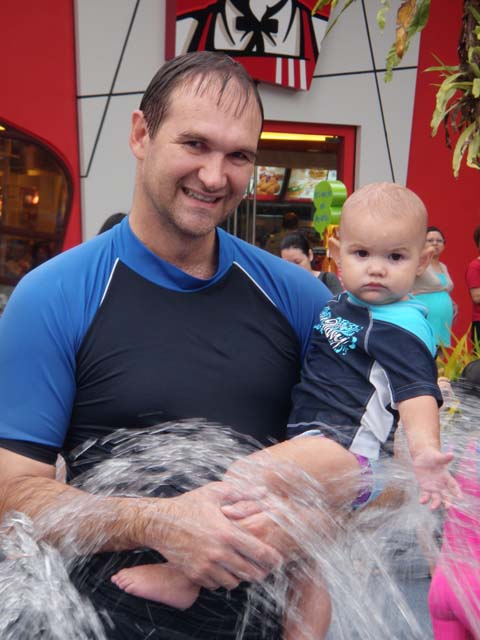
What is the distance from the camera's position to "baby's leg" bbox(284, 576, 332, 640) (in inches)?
57.1

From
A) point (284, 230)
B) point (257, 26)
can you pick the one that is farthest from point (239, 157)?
point (284, 230)

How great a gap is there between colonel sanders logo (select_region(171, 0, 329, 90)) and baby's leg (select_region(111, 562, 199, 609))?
7182mm

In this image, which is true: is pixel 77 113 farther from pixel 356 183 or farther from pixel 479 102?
pixel 479 102

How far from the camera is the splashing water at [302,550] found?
1.38 m

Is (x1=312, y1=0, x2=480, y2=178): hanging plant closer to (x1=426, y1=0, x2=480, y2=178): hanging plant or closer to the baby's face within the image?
(x1=426, y1=0, x2=480, y2=178): hanging plant

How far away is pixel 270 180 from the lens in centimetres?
A: 910

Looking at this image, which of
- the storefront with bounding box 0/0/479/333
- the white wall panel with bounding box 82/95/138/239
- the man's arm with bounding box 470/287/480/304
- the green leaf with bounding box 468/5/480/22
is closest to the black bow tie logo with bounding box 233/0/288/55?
the storefront with bounding box 0/0/479/333

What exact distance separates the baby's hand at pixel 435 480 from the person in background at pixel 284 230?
24.5 feet

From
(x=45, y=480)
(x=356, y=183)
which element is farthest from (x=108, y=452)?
(x=356, y=183)

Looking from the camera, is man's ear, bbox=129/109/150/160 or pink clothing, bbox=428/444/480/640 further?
man's ear, bbox=129/109/150/160

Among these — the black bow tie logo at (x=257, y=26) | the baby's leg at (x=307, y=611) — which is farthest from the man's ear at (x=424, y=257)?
the black bow tie logo at (x=257, y=26)

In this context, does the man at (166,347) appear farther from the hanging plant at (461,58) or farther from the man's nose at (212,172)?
the hanging plant at (461,58)

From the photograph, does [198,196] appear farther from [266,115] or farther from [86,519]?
[266,115]

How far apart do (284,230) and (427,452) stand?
7586 millimetres
